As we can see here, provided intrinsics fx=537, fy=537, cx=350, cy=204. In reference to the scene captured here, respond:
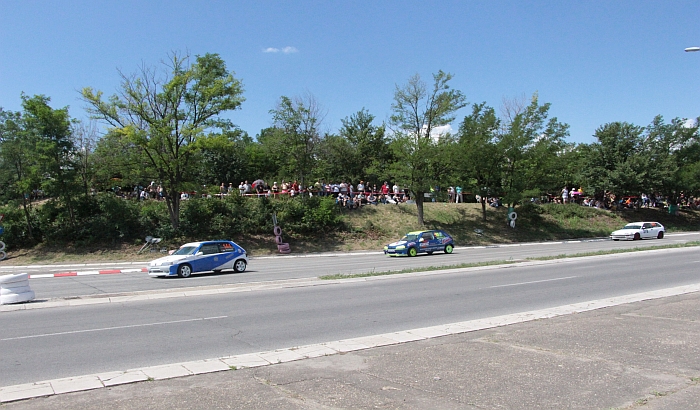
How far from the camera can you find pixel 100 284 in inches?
768

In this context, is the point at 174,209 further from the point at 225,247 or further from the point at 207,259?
the point at 207,259

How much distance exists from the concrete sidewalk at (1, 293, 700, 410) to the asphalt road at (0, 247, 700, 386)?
1.55 m

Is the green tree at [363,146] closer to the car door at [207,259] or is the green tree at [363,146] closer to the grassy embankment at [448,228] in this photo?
the grassy embankment at [448,228]

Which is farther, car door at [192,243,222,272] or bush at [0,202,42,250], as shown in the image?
bush at [0,202,42,250]

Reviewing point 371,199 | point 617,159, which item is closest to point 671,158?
point 617,159

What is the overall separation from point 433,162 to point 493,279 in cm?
2496

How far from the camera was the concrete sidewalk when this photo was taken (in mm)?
5449

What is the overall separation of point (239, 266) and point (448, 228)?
23.7 meters

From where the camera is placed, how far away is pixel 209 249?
2220 centimetres

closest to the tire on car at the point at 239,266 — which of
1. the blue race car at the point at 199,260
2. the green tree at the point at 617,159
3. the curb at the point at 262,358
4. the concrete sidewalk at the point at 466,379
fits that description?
the blue race car at the point at 199,260

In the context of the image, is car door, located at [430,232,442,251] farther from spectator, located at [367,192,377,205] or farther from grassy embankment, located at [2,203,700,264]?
spectator, located at [367,192,377,205]

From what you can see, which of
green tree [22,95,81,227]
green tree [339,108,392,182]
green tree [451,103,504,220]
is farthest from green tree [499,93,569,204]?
green tree [22,95,81,227]

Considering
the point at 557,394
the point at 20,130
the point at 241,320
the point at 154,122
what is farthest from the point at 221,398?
the point at 20,130

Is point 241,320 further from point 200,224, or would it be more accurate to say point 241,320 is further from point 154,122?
point 200,224
